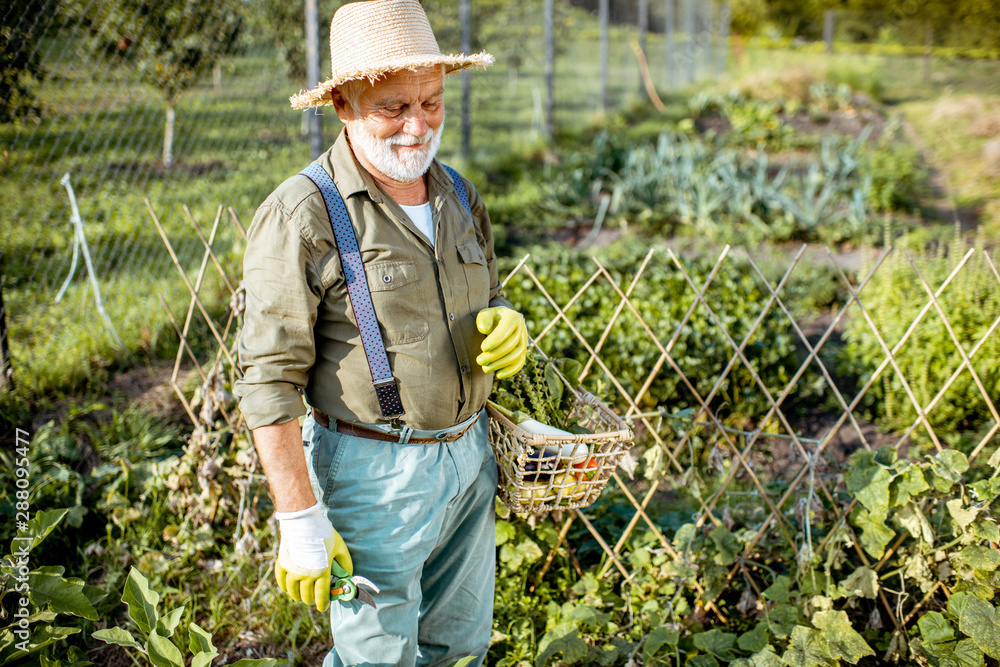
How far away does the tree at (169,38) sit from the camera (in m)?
3.84

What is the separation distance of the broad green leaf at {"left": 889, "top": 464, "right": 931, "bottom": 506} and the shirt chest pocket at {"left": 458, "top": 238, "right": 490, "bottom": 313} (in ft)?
4.22

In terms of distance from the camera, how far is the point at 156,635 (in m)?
1.50

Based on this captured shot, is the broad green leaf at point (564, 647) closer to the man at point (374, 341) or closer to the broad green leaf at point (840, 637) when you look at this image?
the man at point (374, 341)

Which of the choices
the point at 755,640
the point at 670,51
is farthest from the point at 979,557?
the point at 670,51

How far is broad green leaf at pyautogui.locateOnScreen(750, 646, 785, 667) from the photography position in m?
1.86

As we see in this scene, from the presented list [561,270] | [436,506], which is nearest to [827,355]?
[561,270]

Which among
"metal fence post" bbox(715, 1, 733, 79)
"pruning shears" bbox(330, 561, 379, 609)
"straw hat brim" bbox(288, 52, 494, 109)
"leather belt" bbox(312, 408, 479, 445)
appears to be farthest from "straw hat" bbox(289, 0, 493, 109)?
"metal fence post" bbox(715, 1, 733, 79)

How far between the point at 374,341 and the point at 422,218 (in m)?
0.33

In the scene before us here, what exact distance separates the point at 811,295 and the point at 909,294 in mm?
830

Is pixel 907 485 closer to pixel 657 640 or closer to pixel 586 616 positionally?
pixel 657 640

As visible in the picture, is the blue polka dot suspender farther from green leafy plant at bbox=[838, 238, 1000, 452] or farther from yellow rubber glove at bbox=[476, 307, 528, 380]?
green leafy plant at bbox=[838, 238, 1000, 452]

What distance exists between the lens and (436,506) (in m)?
1.59

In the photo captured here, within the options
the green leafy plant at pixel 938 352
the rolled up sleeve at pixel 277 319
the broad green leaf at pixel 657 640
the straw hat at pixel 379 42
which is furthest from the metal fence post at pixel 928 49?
the rolled up sleeve at pixel 277 319

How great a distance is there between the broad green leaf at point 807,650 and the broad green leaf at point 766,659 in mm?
16
